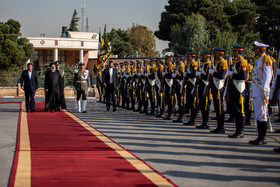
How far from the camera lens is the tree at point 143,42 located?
80.6m

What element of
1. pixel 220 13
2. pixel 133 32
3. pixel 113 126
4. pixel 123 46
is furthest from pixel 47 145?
pixel 133 32

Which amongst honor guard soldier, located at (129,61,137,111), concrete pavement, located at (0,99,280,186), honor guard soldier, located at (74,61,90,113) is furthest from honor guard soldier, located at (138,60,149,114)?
concrete pavement, located at (0,99,280,186)

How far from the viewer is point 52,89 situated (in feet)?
53.7

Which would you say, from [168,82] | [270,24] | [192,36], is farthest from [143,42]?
[168,82]

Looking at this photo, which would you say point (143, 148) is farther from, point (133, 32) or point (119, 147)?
point (133, 32)

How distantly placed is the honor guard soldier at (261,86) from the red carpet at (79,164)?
121 inches

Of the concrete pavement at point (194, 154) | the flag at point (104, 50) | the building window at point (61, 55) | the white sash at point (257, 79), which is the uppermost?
the building window at point (61, 55)

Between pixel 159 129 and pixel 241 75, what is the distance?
283cm

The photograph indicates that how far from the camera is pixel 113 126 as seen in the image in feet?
37.4

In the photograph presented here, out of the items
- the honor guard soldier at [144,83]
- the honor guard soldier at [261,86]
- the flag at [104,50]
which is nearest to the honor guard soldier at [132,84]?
the honor guard soldier at [144,83]

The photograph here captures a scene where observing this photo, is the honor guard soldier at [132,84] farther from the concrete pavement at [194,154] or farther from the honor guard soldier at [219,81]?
the honor guard soldier at [219,81]

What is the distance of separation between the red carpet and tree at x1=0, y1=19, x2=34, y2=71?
101ft

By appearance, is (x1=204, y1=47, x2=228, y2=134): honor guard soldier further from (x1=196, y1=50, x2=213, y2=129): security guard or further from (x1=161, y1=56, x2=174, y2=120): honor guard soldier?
(x1=161, y1=56, x2=174, y2=120): honor guard soldier

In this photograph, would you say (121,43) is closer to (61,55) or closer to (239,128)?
(61,55)
